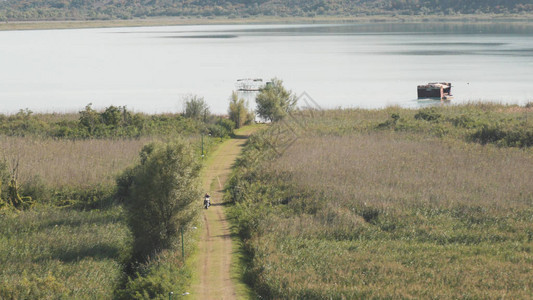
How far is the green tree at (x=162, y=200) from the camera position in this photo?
85.6ft

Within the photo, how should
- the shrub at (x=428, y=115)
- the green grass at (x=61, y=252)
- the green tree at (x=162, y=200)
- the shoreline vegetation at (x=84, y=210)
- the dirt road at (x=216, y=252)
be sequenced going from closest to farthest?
the green grass at (x=61, y=252)
the dirt road at (x=216, y=252)
the shoreline vegetation at (x=84, y=210)
the green tree at (x=162, y=200)
the shrub at (x=428, y=115)

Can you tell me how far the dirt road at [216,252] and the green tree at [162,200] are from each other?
5.65 feet

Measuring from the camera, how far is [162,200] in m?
26.2

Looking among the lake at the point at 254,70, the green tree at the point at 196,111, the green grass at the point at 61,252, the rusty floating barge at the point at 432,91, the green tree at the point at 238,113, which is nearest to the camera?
the green grass at the point at 61,252

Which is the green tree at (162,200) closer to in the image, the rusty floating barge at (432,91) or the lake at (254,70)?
the lake at (254,70)

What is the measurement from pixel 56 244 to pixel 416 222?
16626mm

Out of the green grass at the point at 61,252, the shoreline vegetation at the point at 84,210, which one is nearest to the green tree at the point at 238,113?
the shoreline vegetation at the point at 84,210

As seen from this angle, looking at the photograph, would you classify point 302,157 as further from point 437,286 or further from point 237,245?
point 437,286

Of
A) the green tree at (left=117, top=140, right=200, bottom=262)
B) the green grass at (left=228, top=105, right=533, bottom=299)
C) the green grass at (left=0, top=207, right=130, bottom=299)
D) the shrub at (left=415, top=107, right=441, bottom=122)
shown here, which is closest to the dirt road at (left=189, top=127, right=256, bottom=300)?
the green grass at (left=228, top=105, right=533, bottom=299)

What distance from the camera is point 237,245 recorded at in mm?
27016

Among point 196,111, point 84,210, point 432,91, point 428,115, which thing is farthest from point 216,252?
point 432,91

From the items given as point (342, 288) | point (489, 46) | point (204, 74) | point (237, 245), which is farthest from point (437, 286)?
point (489, 46)

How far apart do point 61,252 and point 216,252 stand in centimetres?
652

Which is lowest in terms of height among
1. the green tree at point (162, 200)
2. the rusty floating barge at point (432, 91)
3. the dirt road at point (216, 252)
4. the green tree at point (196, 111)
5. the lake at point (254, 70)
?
the dirt road at point (216, 252)
